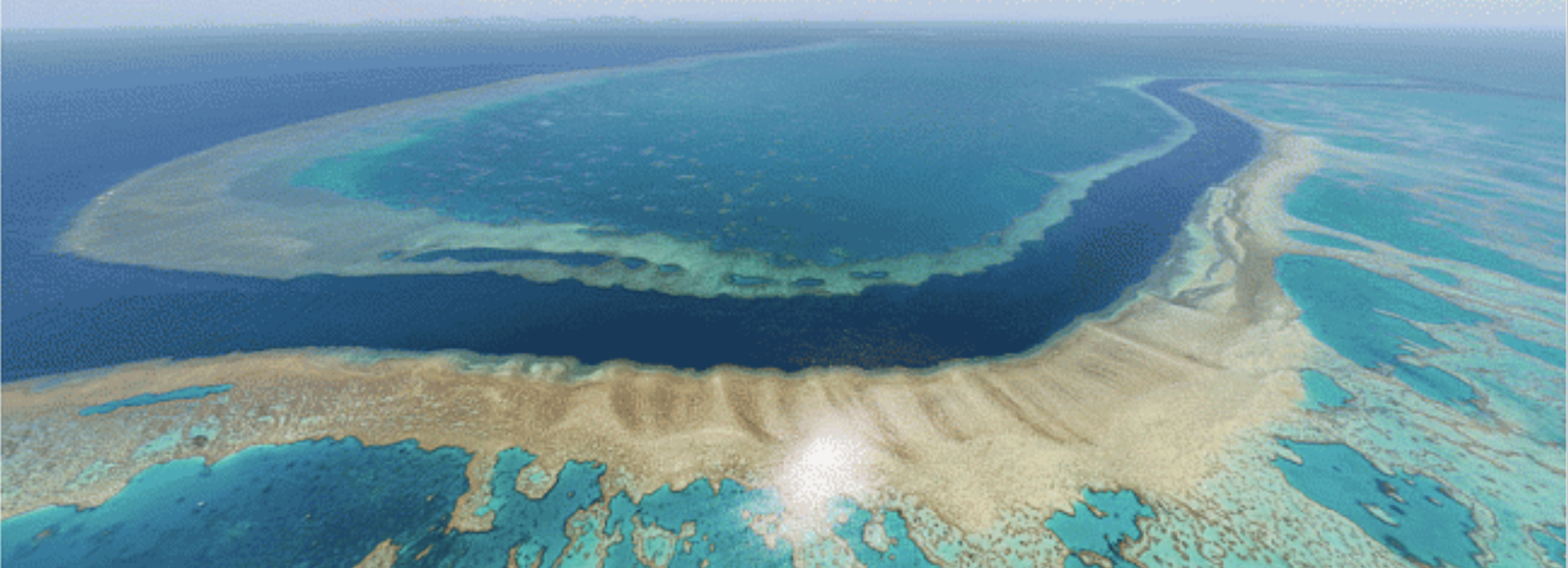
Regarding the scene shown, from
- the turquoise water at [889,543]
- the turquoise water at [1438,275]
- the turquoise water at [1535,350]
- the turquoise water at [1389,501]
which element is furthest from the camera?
the turquoise water at [1438,275]

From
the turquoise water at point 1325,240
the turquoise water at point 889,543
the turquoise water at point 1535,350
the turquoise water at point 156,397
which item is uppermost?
the turquoise water at point 1325,240

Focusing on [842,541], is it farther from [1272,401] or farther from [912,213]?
[912,213]

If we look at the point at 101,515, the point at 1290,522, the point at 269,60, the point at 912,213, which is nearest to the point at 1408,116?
the point at 912,213

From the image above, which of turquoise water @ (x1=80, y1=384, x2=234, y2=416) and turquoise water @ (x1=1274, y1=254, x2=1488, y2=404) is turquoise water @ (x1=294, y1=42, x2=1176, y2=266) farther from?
turquoise water @ (x1=80, y1=384, x2=234, y2=416)

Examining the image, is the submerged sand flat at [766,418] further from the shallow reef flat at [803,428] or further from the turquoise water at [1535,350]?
the turquoise water at [1535,350]

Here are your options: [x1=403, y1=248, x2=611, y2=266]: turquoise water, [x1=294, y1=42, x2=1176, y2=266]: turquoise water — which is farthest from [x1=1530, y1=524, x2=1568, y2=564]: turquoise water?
[x1=403, y1=248, x2=611, y2=266]: turquoise water

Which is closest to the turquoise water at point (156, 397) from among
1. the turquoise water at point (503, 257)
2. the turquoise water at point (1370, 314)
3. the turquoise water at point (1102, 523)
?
the turquoise water at point (503, 257)
